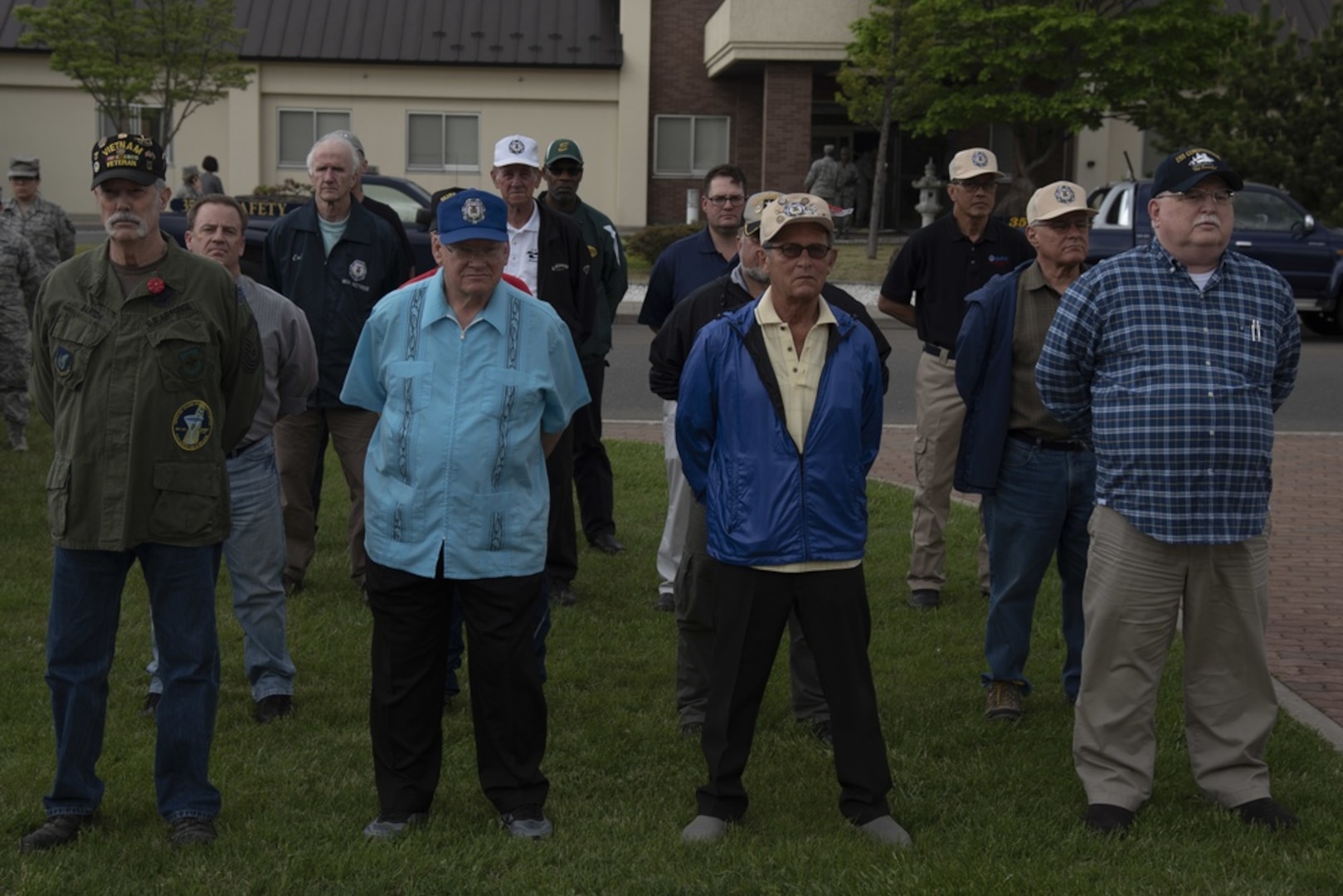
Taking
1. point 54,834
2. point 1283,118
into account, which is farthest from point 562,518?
point 1283,118

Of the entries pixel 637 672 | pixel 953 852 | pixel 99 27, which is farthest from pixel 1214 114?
pixel 953 852

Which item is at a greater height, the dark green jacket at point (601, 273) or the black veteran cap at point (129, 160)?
the black veteran cap at point (129, 160)

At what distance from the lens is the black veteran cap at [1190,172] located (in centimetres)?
498

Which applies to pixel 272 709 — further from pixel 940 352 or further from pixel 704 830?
pixel 940 352

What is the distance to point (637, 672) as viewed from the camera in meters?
6.99

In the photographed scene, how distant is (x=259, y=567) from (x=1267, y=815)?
3680 millimetres

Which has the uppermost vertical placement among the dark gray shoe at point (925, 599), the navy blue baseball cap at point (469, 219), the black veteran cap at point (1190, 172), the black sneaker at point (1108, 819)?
the black veteran cap at point (1190, 172)

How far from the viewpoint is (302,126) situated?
124 ft

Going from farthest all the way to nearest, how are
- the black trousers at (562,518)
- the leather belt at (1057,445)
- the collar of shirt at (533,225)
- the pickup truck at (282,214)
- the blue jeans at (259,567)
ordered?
the pickup truck at (282,214)
the collar of shirt at (533,225)
the black trousers at (562,518)
the blue jeans at (259,567)
the leather belt at (1057,445)

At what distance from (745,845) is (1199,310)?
213cm

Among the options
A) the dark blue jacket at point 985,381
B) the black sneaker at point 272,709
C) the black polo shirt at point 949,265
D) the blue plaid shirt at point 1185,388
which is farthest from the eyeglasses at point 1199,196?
the black sneaker at point 272,709

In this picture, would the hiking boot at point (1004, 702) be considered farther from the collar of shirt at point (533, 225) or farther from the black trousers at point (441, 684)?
the collar of shirt at point (533, 225)

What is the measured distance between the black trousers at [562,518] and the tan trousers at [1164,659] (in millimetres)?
2727

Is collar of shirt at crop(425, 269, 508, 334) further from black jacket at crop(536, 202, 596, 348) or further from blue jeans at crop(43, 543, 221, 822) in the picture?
black jacket at crop(536, 202, 596, 348)
